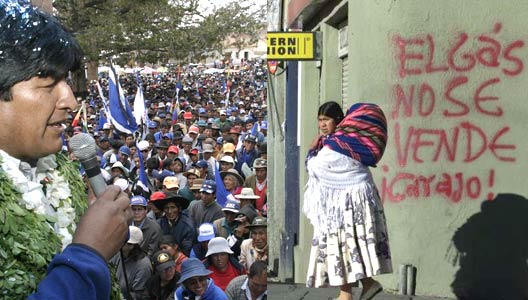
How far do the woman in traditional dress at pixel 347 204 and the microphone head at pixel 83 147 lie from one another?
8.66ft

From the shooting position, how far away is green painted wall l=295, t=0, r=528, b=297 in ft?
18.4

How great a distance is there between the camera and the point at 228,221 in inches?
296

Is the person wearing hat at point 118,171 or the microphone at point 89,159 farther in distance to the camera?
the person wearing hat at point 118,171

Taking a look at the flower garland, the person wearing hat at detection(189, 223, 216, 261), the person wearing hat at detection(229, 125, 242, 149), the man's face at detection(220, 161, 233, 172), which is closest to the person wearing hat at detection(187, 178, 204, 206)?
the man's face at detection(220, 161, 233, 172)

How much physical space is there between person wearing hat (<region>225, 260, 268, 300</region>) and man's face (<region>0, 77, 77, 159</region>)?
3927mm

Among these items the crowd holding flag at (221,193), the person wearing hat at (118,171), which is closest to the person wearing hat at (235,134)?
the person wearing hat at (118,171)

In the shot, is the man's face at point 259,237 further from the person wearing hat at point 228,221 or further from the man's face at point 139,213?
the man's face at point 139,213

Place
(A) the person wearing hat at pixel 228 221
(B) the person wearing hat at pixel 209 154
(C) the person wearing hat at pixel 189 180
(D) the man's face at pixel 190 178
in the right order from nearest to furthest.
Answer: (A) the person wearing hat at pixel 228 221 → (C) the person wearing hat at pixel 189 180 → (D) the man's face at pixel 190 178 → (B) the person wearing hat at pixel 209 154

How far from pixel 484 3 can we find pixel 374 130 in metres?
1.52

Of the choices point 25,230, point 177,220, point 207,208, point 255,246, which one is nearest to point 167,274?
point 255,246

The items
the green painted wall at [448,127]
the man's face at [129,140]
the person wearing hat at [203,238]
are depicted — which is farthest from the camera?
the man's face at [129,140]

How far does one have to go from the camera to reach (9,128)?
5.27 ft

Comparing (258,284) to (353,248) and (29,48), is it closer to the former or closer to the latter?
(353,248)

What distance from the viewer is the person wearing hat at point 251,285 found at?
216 inches
